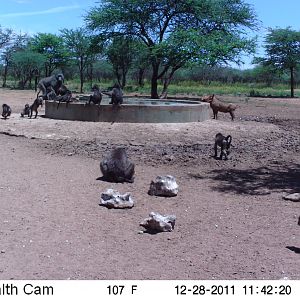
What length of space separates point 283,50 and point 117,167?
126 feet

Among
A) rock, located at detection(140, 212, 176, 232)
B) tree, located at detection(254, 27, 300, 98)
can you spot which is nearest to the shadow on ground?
rock, located at detection(140, 212, 176, 232)

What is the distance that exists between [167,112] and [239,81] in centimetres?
6267

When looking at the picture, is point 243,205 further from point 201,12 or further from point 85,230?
point 201,12

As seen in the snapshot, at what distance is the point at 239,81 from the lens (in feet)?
251

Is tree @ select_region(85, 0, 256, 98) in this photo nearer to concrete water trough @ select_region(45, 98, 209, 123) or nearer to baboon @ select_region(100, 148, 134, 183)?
concrete water trough @ select_region(45, 98, 209, 123)

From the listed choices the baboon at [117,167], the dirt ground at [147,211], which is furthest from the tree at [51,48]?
the baboon at [117,167]

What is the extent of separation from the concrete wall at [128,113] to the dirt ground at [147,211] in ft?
4.51

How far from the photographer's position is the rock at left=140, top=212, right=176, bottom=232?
627 cm

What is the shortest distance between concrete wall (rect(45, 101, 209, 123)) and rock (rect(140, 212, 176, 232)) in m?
9.18

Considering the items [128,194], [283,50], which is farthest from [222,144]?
[283,50]

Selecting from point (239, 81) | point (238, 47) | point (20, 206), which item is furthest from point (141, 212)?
point (239, 81)

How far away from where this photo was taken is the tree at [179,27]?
25.9m

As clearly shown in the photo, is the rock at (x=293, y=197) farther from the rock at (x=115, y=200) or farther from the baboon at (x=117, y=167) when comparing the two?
the baboon at (x=117, y=167)

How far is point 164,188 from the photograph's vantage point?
8.12m
